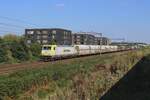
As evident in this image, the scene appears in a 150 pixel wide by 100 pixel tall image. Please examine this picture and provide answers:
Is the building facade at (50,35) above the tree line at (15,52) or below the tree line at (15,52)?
above

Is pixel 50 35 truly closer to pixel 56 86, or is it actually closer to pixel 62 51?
pixel 62 51

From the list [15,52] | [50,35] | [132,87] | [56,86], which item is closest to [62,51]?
[15,52]

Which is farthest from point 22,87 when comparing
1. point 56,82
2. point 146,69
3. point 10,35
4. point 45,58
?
point 10,35

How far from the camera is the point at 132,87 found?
2877 centimetres

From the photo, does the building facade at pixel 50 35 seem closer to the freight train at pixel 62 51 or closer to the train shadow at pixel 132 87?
the freight train at pixel 62 51

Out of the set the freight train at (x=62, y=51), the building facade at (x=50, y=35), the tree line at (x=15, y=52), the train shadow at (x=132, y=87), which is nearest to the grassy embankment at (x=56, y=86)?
the train shadow at (x=132, y=87)

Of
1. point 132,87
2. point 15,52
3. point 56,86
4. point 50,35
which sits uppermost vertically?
point 50,35

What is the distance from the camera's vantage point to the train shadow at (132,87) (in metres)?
24.1

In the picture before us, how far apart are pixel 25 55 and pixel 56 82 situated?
147 feet

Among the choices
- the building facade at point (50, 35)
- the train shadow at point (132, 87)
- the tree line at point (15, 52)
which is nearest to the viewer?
the train shadow at point (132, 87)

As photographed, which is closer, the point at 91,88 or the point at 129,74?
the point at 91,88

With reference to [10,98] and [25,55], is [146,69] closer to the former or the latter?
[10,98]

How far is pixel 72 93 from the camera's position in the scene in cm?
2050

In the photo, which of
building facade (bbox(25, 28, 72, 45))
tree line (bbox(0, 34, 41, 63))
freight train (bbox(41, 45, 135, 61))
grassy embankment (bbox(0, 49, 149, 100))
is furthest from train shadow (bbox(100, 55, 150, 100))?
building facade (bbox(25, 28, 72, 45))
